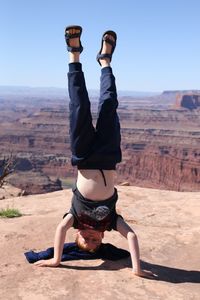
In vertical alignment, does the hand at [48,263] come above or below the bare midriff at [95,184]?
below

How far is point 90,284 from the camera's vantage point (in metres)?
3.76

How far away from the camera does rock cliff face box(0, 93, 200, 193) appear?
68.4 meters

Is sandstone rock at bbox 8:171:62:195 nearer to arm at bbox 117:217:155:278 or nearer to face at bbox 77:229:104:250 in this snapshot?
face at bbox 77:229:104:250

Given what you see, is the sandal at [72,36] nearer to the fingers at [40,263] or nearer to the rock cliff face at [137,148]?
the fingers at [40,263]

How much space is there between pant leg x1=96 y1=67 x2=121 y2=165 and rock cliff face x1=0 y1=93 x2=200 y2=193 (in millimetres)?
50296

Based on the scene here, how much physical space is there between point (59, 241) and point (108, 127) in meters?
1.12

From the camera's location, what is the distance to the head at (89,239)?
4320mm

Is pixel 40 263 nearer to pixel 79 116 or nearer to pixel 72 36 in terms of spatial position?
pixel 79 116

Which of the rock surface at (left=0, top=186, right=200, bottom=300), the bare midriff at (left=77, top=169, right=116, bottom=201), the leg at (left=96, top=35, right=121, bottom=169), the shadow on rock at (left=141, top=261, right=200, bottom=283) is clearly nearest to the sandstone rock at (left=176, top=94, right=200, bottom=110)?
the rock surface at (left=0, top=186, right=200, bottom=300)

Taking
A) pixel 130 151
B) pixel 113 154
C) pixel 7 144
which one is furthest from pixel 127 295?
pixel 7 144

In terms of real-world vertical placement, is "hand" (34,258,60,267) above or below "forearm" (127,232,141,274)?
below

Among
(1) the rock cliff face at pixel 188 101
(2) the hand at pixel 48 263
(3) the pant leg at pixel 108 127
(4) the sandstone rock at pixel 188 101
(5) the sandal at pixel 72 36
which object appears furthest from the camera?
(4) the sandstone rock at pixel 188 101

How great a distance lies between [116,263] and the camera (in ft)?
14.4

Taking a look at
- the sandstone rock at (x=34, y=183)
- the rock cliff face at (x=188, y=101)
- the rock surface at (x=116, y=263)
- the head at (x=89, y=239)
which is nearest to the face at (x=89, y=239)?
the head at (x=89, y=239)
